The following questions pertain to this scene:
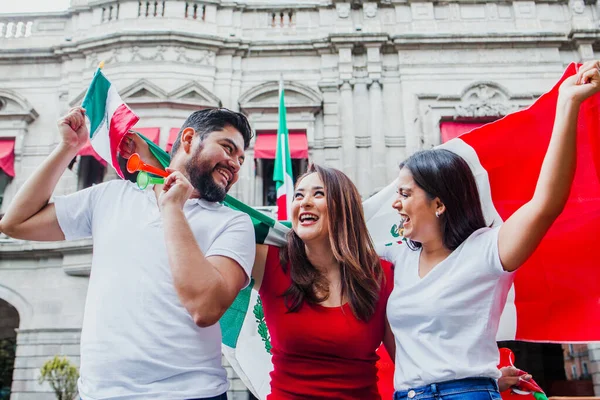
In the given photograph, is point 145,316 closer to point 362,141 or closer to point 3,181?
point 362,141

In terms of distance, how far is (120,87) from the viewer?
11.7 metres

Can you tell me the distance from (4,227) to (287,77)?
35.1ft

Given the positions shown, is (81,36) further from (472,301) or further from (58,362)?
(472,301)

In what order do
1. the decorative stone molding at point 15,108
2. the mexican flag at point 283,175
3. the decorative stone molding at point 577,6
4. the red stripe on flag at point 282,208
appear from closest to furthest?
the red stripe on flag at point 282,208
the mexican flag at point 283,175
the decorative stone molding at point 15,108
the decorative stone molding at point 577,6

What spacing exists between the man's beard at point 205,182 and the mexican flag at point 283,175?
21.7ft

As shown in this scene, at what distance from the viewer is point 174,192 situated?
181cm

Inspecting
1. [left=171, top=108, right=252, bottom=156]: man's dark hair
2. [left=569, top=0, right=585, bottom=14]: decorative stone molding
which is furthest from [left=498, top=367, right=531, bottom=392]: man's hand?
[left=569, top=0, right=585, bottom=14]: decorative stone molding

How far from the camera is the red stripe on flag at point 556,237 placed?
8.82 feet

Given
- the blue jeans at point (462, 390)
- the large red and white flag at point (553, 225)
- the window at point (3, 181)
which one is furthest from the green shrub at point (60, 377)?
the blue jeans at point (462, 390)

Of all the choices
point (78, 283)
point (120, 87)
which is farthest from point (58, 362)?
point (120, 87)

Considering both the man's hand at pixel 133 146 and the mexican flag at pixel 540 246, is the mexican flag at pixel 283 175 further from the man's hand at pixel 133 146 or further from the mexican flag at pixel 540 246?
the man's hand at pixel 133 146

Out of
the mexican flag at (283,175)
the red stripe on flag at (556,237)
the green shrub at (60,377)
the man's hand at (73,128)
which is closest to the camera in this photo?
the man's hand at (73,128)

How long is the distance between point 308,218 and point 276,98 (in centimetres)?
1009

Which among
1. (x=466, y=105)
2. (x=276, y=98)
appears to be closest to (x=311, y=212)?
(x=276, y=98)
